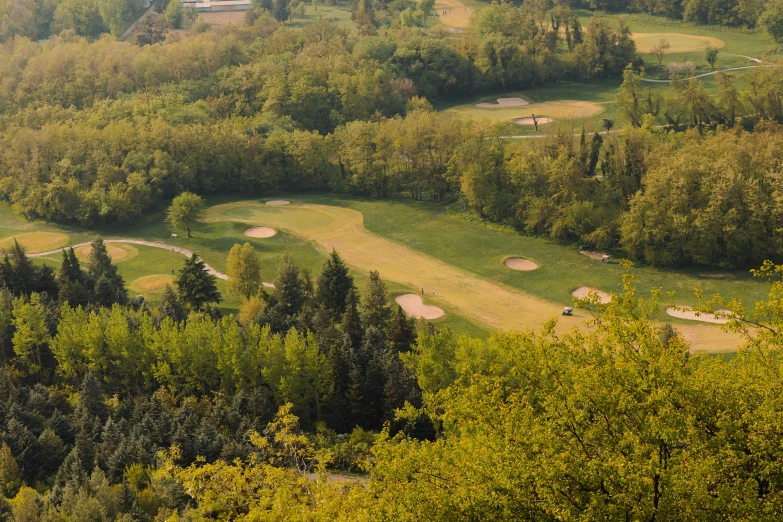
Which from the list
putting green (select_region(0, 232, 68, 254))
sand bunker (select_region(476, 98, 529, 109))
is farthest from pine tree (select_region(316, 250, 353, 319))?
sand bunker (select_region(476, 98, 529, 109))

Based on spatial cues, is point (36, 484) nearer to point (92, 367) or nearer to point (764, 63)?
point (92, 367)

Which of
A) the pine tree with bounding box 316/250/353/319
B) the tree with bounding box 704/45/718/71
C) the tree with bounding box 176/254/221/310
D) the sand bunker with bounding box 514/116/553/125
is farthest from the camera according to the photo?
the tree with bounding box 704/45/718/71

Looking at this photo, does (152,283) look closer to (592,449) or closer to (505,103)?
(592,449)

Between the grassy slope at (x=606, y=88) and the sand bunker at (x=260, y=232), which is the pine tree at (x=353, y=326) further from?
the grassy slope at (x=606, y=88)

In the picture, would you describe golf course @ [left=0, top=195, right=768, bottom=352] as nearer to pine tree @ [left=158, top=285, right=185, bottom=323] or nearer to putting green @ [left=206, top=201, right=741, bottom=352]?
putting green @ [left=206, top=201, right=741, bottom=352]

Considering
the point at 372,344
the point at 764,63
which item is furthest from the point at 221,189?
the point at 764,63
